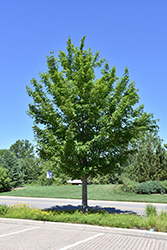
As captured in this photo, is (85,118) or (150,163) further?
(150,163)

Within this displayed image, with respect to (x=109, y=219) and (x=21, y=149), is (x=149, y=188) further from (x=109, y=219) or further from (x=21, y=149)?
(x=21, y=149)

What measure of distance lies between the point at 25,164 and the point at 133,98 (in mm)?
44599

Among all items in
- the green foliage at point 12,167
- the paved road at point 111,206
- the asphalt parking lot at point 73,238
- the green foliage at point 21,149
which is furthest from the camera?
the green foliage at point 21,149

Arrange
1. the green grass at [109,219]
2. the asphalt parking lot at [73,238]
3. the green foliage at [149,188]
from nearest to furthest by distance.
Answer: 1. the asphalt parking lot at [73,238]
2. the green grass at [109,219]
3. the green foliage at [149,188]

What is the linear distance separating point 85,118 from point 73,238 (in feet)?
18.1

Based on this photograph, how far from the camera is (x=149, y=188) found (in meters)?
21.6

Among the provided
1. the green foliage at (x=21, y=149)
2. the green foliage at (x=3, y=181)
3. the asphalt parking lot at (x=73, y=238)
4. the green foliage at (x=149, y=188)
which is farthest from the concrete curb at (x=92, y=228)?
the green foliage at (x=21, y=149)

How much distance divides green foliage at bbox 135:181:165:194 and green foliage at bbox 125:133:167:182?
1.58 metres

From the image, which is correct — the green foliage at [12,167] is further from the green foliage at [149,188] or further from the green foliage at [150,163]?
the green foliage at [149,188]

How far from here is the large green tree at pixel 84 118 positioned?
10.0 metres

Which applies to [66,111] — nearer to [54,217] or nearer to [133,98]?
[133,98]

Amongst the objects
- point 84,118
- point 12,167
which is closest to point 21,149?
point 12,167

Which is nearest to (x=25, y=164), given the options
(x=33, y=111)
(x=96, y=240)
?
(x=33, y=111)

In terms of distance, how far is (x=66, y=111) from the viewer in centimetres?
985
